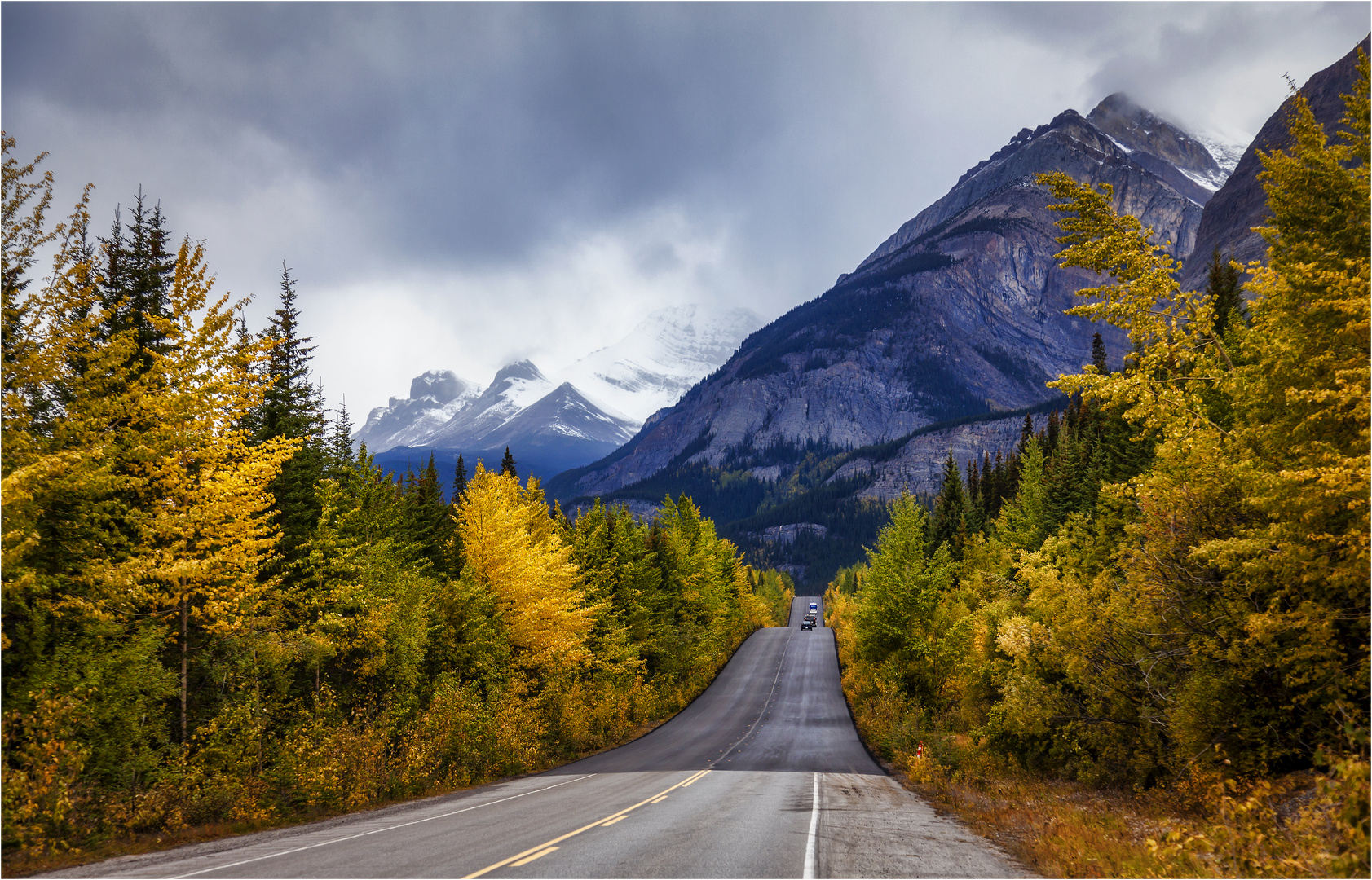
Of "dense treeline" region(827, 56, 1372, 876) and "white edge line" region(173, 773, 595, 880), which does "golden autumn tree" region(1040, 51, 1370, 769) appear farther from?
"white edge line" region(173, 773, 595, 880)

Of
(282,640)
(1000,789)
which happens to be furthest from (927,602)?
(282,640)

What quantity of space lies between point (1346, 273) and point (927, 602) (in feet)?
87.6

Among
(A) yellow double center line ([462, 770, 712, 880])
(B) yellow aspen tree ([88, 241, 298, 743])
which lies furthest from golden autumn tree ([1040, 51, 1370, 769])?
(B) yellow aspen tree ([88, 241, 298, 743])

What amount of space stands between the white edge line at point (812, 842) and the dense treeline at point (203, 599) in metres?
11.2

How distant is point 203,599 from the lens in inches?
597

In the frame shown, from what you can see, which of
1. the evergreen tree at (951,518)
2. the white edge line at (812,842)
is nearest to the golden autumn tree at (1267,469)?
the white edge line at (812,842)

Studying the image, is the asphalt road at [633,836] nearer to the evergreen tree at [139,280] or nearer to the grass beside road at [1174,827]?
the grass beside road at [1174,827]

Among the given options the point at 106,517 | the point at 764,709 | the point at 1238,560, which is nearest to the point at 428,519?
A: the point at 106,517

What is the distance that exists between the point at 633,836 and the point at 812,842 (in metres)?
3.28

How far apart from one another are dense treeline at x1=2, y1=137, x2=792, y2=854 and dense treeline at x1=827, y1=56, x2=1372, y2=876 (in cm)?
1671

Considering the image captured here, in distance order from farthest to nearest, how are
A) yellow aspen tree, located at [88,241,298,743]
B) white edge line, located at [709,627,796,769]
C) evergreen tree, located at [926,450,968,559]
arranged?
evergreen tree, located at [926,450,968,559], white edge line, located at [709,627,796,769], yellow aspen tree, located at [88,241,298,743]

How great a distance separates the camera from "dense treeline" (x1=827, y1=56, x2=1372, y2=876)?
848cm

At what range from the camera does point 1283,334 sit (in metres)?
9.85

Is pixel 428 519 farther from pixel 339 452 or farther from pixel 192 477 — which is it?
pixel 192 477
